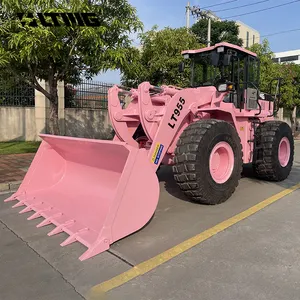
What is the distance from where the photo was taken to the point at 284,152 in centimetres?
739

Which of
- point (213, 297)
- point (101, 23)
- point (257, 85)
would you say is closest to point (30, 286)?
point (213, 297)

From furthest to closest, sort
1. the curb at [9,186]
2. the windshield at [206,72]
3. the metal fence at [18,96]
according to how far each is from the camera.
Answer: the metal fence at [18,96]
the windshield at [206,72]
the curb at [9,186]

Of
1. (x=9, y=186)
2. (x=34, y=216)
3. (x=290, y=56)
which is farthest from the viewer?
(x=290, y=56)

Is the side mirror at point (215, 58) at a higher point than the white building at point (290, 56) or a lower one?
lower

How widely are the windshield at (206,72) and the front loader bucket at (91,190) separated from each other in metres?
3.12

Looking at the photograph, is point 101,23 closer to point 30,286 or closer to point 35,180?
point 35,180

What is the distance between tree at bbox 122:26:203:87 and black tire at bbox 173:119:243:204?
6.10 metres

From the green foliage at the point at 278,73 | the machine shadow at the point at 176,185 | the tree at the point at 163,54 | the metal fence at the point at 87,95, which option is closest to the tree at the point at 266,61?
the green foliage at the point at 278,73

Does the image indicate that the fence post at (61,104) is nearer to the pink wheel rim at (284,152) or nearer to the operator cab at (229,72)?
the operator cab at (229,72)

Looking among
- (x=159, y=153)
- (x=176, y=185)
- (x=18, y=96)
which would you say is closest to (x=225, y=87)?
(x=159, y=153)

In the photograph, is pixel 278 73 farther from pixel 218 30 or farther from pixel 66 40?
pixel 218 30

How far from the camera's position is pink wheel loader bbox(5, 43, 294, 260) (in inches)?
148

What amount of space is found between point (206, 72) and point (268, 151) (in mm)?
2093

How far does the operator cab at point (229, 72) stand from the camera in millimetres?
6039
